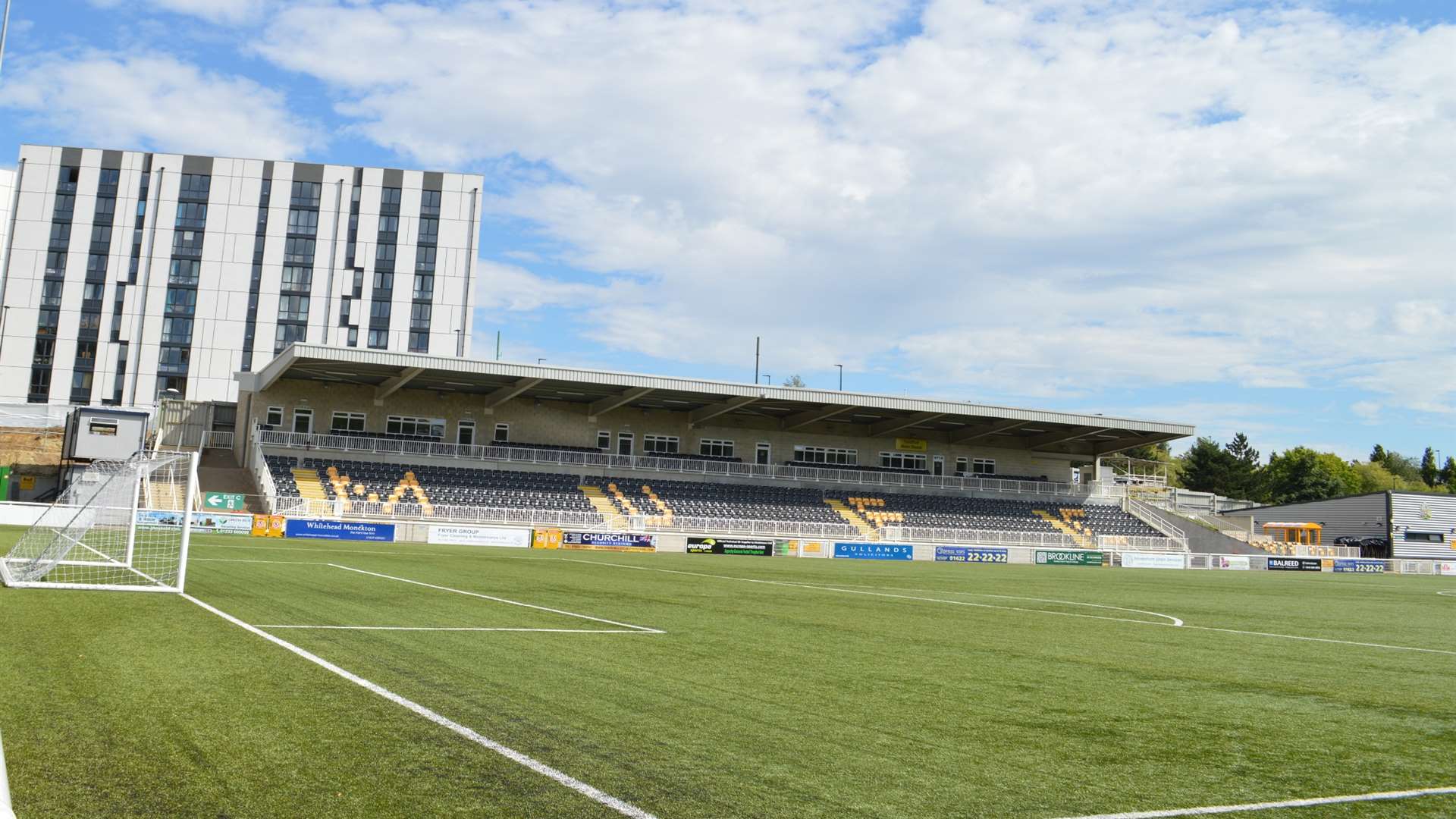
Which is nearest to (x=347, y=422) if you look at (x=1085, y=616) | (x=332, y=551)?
(x=332, y=551)

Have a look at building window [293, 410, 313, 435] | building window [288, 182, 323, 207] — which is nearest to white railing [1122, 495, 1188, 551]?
building window [293, 410, 313, 435]

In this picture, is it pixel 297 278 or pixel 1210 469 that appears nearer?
pixel 297 278

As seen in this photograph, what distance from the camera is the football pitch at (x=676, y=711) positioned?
4992mm

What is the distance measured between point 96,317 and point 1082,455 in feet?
Answer: 239

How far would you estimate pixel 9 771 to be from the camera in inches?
191

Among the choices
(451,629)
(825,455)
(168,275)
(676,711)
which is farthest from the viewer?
(168,275)

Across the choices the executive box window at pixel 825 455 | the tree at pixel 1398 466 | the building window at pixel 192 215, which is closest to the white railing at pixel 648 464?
the executive box window at pixel 825 455

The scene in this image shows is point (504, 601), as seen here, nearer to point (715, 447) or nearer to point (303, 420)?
point (303, 420)

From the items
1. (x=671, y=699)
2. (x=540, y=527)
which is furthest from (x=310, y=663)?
(x=540, y=527)

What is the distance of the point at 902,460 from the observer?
64.2 m

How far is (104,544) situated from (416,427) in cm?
3631

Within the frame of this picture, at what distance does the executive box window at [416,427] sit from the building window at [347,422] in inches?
54.1

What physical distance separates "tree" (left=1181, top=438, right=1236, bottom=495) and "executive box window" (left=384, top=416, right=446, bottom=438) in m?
87.8

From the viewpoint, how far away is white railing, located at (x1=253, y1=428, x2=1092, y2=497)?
5078cm
